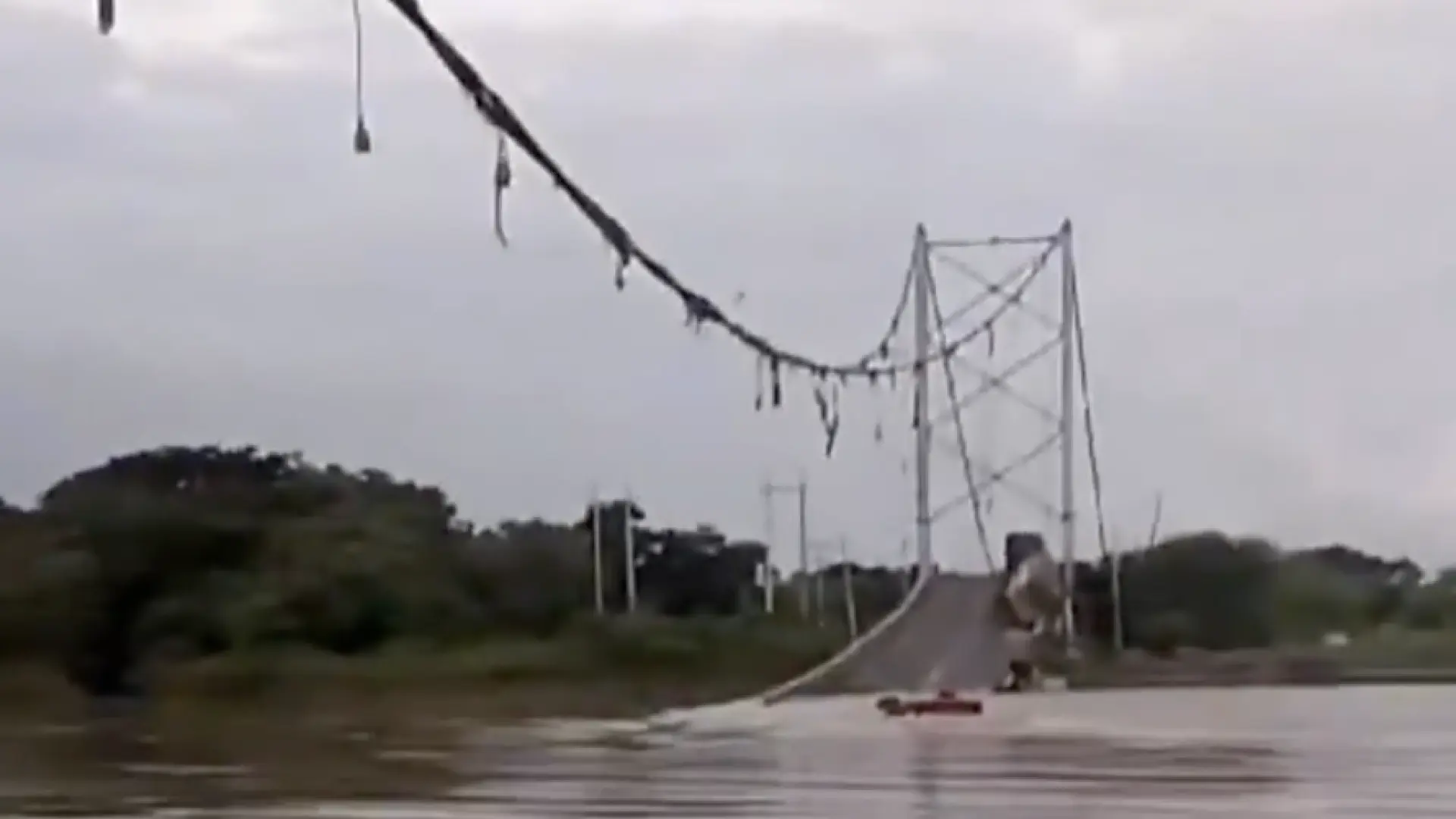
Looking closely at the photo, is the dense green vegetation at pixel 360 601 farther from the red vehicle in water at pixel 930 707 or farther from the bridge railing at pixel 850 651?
the red vehicle in water at pixel 930 707

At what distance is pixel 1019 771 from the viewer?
53.2 feet

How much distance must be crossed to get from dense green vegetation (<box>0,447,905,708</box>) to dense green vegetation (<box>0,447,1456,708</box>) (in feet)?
0.15

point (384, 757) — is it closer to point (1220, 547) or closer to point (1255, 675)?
point (1255, 675)

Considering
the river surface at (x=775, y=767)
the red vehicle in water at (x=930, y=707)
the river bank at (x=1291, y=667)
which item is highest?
the river bank at (x=1291, y=667)

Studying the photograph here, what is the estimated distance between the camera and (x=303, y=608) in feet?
133

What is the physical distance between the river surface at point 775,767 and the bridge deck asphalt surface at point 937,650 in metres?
7.27

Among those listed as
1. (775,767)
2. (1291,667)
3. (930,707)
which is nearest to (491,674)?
(930,707)

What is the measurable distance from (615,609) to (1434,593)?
63.0ft

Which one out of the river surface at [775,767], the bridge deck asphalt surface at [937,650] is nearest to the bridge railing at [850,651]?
the bridge deck asphalt surface at [937,650]

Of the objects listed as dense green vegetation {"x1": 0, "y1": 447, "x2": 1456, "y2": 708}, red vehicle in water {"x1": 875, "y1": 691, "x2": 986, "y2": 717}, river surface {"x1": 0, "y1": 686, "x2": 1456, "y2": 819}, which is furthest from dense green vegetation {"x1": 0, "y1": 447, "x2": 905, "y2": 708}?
river surface {"x1": 0, "y1": 686, "x2": 1456, "y2": 819}

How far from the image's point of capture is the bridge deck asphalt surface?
3628 centimetres

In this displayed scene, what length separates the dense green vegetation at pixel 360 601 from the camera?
39938 millimetres

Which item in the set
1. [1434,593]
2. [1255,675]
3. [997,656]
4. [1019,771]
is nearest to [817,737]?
[1019,771]

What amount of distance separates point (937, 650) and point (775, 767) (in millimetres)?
21769
